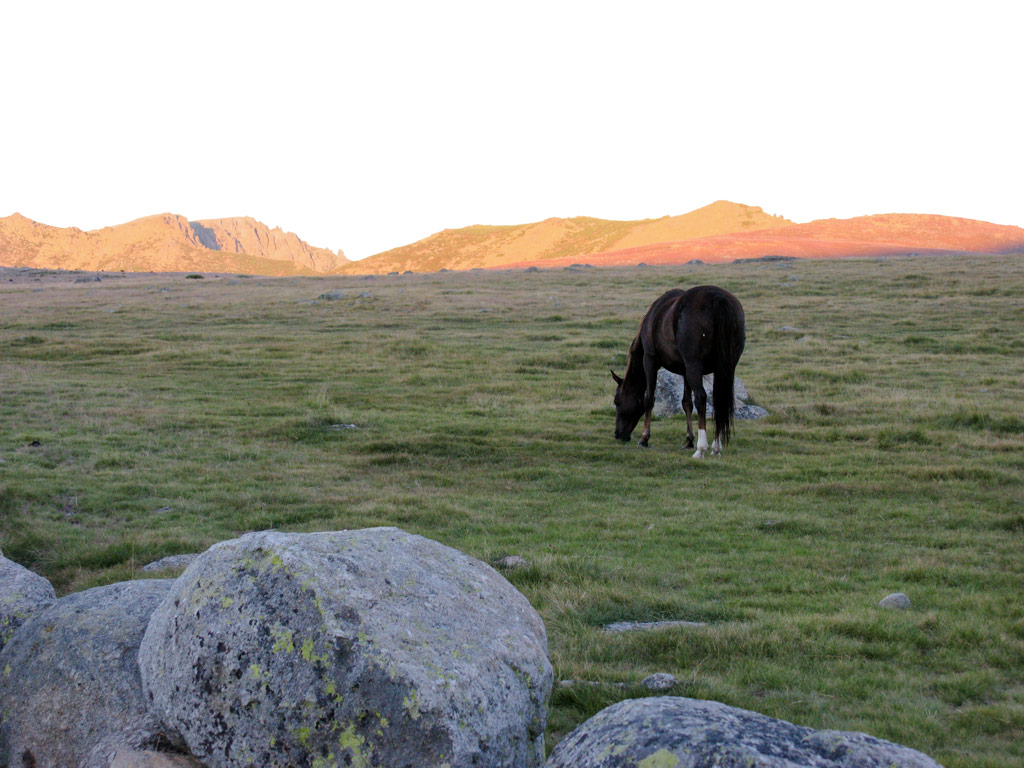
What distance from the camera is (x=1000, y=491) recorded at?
11.3m

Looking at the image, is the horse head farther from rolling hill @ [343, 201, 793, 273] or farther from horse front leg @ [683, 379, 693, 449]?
rolling hill @ [343, 201, 793, 273]

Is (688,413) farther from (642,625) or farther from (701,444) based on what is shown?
(642,625)

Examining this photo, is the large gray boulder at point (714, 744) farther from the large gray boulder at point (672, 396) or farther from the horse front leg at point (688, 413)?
the large gray boulder at point (672, 396)

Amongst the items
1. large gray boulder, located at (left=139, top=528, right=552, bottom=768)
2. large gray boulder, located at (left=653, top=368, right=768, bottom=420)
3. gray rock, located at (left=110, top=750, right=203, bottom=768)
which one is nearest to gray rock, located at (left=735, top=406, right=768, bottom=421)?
large gray boulder, located at (left=653, top=368, right=768, bottom=420)

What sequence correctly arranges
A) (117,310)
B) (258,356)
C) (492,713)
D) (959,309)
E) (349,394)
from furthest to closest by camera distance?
1. (117,310)
2. (959,309)
3. (258,356)
4. (349,394)
5. (492,713)

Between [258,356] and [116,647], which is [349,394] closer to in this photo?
[258,356]

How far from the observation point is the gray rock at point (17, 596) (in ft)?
19.2

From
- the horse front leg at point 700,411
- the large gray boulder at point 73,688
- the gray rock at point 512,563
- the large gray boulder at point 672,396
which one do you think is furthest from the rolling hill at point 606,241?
the large gray boulder at point 73,688

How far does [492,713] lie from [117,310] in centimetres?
4085

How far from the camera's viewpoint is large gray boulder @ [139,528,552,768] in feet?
12.2

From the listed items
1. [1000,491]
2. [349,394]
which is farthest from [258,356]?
[1000,491]

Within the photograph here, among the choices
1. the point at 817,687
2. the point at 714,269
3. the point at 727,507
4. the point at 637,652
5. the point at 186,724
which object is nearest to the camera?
the point at 186,724

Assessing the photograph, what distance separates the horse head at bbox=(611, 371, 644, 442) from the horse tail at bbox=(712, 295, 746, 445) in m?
1.92

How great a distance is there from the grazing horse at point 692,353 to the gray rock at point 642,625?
294 inches
